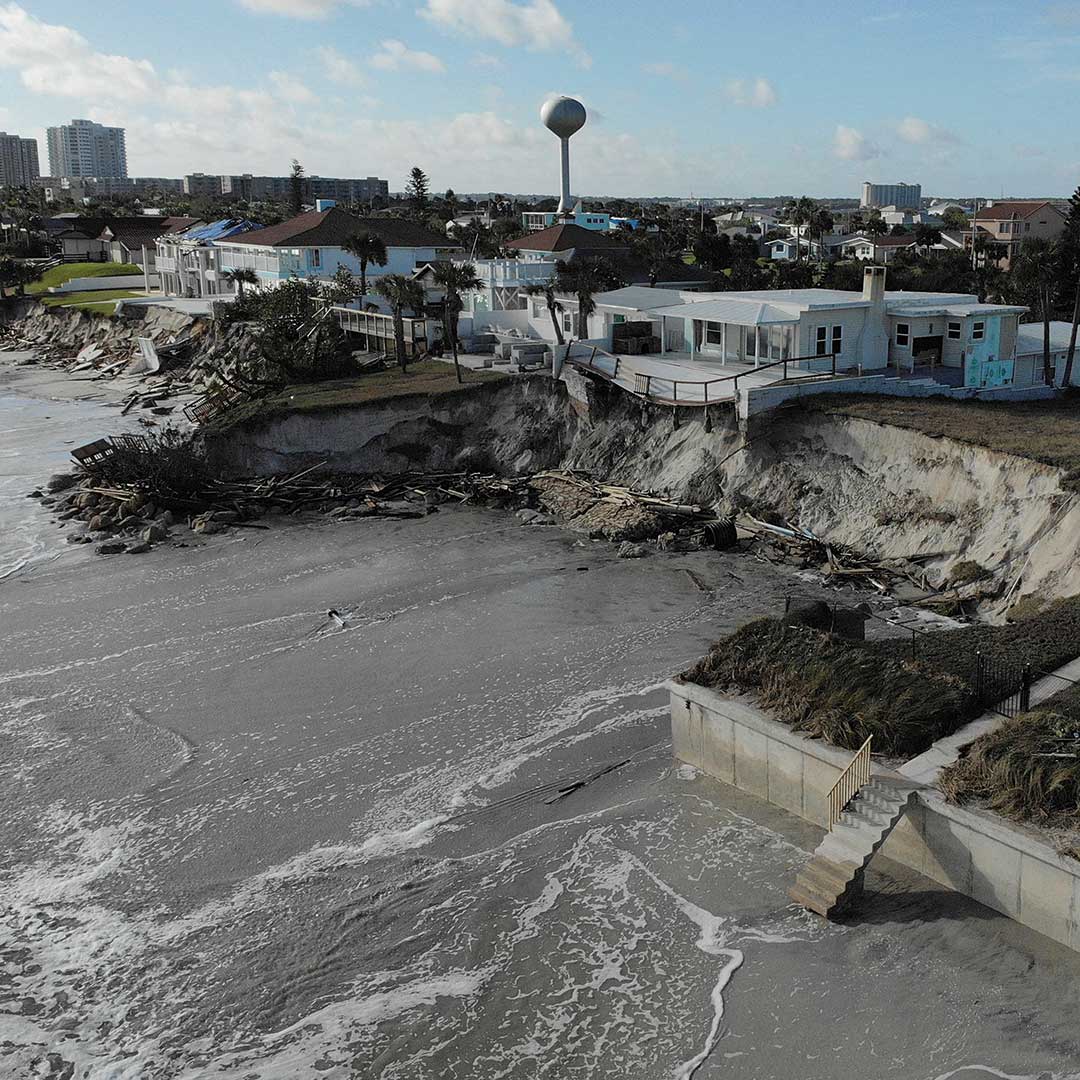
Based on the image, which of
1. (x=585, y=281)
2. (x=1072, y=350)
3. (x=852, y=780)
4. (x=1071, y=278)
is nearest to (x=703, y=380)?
(x=585, y=281)

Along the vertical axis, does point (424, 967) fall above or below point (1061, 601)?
below

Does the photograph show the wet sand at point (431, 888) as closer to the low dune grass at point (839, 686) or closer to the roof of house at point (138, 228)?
the low dune grass at point (839, 686)

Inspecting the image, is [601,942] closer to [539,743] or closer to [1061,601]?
[539,743]

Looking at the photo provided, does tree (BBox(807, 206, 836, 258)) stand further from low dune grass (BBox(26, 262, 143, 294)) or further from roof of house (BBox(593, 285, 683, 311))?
roof of house (BBox(593, 285, 683, 311))

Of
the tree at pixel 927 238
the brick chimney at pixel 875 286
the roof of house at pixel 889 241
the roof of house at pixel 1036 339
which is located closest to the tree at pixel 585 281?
the brick chimney at pixel 875 286

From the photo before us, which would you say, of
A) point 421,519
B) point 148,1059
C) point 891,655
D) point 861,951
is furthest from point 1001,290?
point 148,1059

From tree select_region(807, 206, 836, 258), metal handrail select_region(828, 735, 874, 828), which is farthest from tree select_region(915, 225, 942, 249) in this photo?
metal handrail select_region(828, 735, 874, 828)
